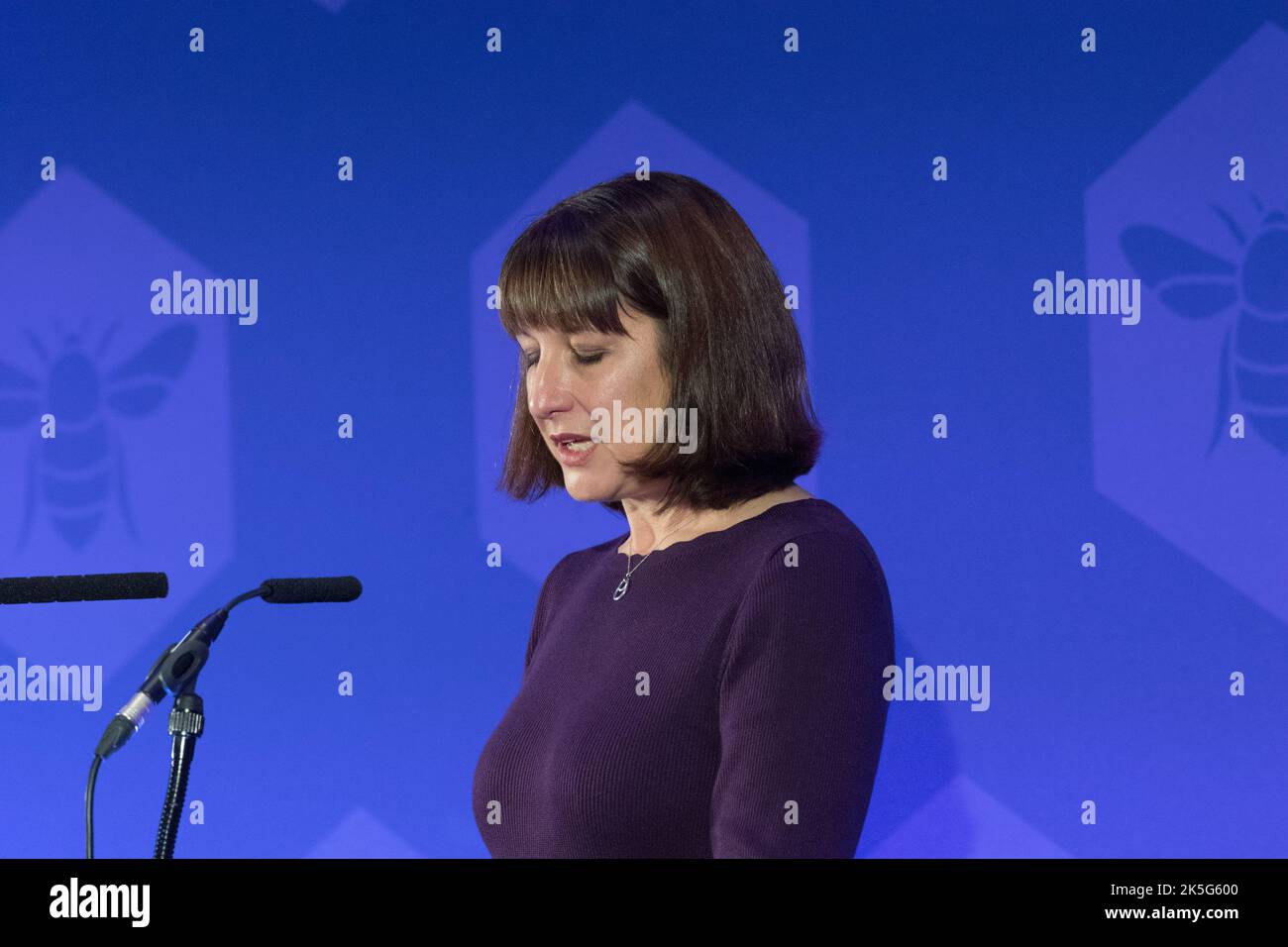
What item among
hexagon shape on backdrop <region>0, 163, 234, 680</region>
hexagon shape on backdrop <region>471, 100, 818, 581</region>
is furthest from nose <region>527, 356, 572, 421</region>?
hexagon shape on backdrop <region>0, 163, 234, 680</region>

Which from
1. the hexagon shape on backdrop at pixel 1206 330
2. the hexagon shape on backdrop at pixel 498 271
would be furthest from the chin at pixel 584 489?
the hexagon shape on backdrop at pixel 1206 330

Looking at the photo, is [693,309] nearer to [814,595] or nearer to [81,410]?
[814,595]

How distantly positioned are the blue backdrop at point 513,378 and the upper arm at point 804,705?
139 centimetres

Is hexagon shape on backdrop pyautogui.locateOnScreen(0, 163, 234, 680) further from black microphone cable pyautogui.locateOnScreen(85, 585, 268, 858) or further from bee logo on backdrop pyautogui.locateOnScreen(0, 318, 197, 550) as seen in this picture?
black microphone cable pyautogui.locateOnScreen(85, 585, 268, 858)

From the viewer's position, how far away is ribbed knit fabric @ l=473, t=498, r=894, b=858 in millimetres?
1325

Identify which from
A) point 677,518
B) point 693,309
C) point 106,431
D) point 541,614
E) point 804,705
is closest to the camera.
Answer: point 804,705

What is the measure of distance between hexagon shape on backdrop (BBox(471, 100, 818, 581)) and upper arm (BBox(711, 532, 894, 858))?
1.41 metres

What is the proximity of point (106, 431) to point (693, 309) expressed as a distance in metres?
1.86

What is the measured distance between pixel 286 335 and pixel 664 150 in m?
0.88

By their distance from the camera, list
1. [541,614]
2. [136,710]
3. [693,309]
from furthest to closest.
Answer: [541,614] < [693,309] < [136,710]

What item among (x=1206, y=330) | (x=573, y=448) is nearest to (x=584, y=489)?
(x=573, y=448)

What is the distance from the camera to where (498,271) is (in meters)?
2.82

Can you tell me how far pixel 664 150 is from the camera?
2893 mm
